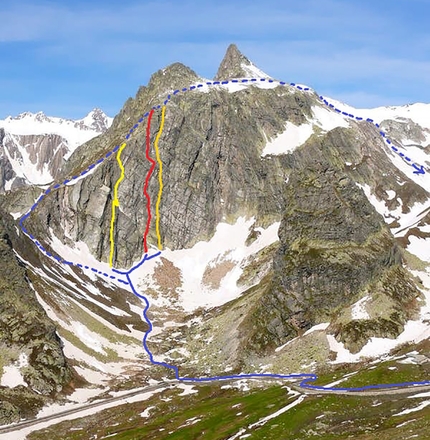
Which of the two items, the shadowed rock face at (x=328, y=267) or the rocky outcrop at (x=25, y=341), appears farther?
the shadowed rock face at (x=328, y=267)

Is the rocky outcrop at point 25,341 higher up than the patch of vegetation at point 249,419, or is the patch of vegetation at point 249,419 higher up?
the rocky outcrop at point 25,341

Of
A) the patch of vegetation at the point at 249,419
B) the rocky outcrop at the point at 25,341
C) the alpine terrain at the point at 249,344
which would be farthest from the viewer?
the rocky outcrop at the point at 25,341

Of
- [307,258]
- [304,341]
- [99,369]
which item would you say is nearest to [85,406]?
[99,369]

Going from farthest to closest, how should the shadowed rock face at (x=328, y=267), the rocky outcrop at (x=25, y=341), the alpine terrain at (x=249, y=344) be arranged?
the shadowed rock face at (x=328, y=267), the rocky outcrop at (x=25, y=341), the alpine terrain at (x=249, y=344)

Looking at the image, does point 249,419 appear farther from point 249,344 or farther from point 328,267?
point 328,267

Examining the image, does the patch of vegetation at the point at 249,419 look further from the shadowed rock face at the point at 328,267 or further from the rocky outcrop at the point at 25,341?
the shadowed rock face at the point at 328,267

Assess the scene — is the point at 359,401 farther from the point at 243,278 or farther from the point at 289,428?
the point at 243,278

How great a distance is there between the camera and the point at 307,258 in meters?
147

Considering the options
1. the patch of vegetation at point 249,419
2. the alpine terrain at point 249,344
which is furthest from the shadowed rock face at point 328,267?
the patch of vegetation at point 249,419

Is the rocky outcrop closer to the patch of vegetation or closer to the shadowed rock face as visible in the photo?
the patch of vegetation

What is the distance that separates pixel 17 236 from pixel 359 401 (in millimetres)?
117037

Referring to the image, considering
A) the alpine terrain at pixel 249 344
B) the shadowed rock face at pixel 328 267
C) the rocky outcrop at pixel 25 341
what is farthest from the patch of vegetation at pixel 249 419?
the shadowed rock face at pixel 328 267

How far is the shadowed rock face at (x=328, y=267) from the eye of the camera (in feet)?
450

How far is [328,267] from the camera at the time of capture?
144 meters
